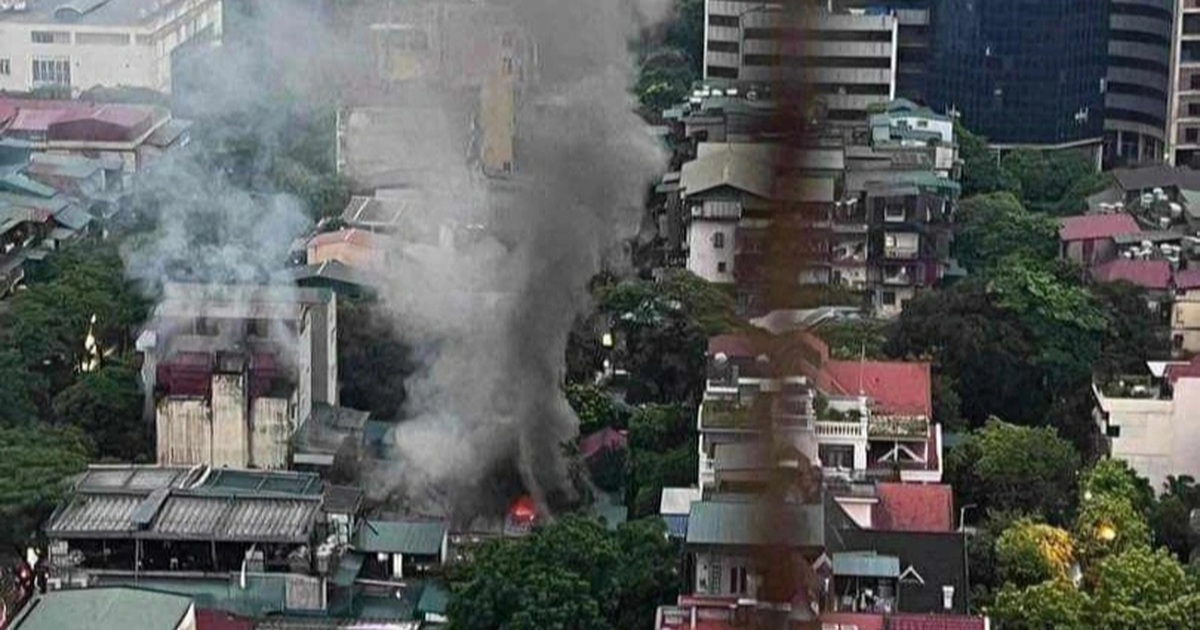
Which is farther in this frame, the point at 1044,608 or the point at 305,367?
the point at 305,367

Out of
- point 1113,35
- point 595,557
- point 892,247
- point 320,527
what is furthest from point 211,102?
point 595,557

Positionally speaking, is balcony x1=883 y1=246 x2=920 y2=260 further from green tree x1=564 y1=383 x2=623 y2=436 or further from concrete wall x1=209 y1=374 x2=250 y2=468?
concrete wall x1=209 y1=374 x2=250 y2=468

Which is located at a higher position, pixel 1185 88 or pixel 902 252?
pixel 1185 88

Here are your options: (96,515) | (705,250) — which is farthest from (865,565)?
(705,250)

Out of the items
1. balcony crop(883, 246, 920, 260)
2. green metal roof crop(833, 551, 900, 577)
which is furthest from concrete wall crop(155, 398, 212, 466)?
balcony crop(883, 246, 920, 260)

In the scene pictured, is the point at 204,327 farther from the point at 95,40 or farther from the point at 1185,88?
the point at 95,40

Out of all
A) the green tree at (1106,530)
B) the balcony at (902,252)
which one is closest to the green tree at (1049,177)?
the balcony at (902,252)
